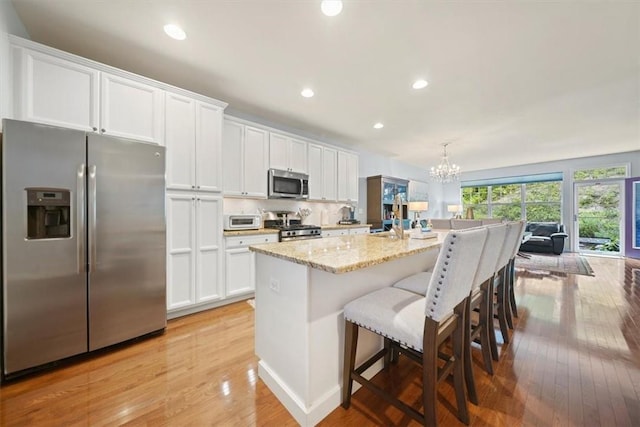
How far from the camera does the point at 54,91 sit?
1912mm

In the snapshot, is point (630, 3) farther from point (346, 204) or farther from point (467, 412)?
point (346, 204)

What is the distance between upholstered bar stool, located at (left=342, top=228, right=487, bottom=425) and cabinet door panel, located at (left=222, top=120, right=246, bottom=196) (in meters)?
2.50

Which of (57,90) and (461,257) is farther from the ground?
(57,90)

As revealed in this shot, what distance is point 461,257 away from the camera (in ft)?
3.50

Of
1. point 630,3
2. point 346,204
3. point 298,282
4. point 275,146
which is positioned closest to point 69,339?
point 298,282

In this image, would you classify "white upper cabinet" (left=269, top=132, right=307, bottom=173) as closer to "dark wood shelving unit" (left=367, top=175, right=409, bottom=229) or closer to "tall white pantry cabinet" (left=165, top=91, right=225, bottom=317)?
"tall white pantry cabinet" (left=165, top=91, right=225, bottom=317)

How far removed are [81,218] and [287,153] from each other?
2600 mm

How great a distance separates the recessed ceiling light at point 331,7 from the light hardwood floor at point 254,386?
8.65 feet

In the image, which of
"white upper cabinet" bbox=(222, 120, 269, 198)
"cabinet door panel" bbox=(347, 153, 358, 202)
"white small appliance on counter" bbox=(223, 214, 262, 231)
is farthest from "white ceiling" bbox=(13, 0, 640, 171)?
"white small appliance on counter" bbox=(223, 214, 262, 231)

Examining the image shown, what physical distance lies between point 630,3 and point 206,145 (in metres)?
3.73

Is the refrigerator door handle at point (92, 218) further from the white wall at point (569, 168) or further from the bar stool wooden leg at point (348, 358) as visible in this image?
the white wall at point (569, 168)

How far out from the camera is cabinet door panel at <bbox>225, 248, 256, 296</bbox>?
2904 mm

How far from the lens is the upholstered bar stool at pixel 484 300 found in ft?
4.49

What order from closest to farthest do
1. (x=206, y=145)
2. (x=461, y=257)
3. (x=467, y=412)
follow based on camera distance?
(x=461, y=257) → (x=467, y=412) → (x=206, y=145)
